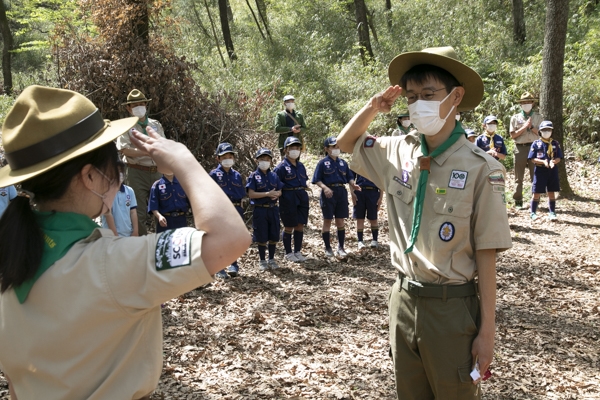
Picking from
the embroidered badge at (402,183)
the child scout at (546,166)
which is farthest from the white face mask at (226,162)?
the child scout at (546,166)

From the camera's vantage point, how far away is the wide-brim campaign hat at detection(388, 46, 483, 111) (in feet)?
9.59

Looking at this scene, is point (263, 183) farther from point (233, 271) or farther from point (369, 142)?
point (369, 142)

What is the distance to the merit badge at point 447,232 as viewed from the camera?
281cm

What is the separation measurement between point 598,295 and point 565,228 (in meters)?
3.92

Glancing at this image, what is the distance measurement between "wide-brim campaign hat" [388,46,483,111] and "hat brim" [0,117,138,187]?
68.0 inches

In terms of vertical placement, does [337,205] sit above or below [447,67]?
below

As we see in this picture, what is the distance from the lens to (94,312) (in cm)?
162

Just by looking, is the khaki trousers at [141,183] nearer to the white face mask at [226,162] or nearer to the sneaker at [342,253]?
the white face mask at [226,162]

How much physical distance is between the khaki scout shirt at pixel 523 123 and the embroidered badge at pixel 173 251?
1248 centimetres

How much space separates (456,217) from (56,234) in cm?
190

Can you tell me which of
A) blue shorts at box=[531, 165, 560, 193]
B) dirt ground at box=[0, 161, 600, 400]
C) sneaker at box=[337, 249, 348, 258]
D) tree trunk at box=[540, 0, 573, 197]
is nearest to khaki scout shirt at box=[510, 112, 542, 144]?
tree trunk at box=[540, 0, 573, 197]

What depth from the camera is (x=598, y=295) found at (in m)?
7.45

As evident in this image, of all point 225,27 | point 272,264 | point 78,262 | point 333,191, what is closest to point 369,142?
point 78,262

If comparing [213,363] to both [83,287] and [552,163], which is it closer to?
[83,287]
